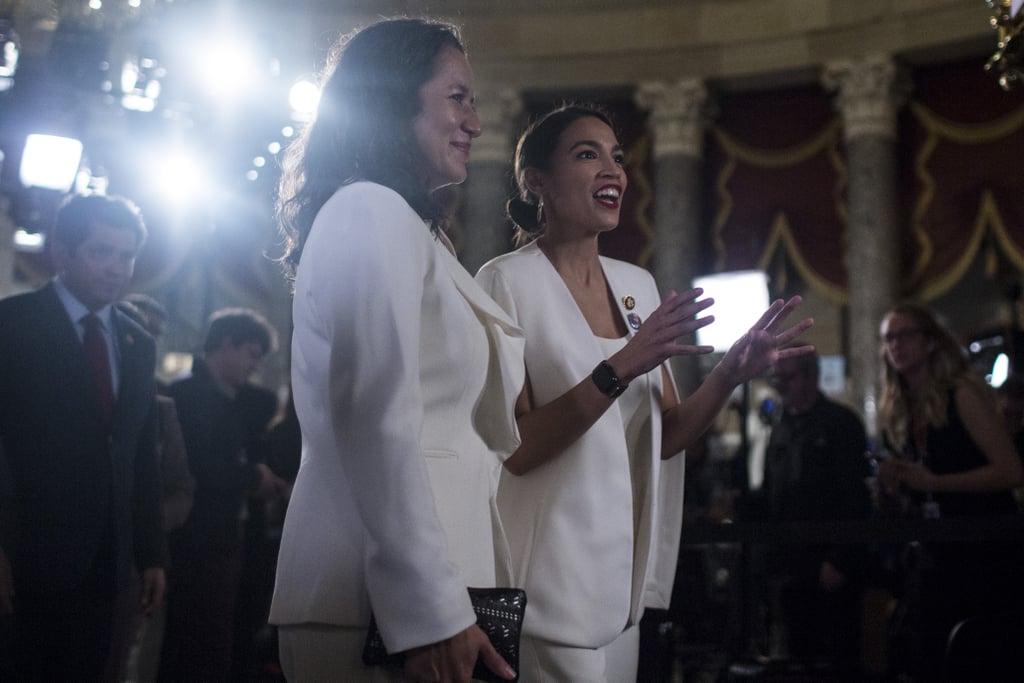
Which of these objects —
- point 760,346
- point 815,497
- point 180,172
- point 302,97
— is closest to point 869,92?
point 302,97

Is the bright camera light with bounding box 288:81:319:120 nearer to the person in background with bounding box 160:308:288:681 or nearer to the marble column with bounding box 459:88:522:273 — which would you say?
the person in background with bounding box 160:308:288:681

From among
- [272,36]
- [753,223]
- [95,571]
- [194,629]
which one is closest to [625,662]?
[95,571]

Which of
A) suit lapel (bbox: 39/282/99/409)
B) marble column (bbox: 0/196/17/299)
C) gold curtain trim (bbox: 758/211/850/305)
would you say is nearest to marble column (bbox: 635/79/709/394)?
gold curtain trim (bbox: 758/211/850/305)

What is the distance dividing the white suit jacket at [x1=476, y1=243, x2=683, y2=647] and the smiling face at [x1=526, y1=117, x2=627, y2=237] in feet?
0.40

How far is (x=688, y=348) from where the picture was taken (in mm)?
1990

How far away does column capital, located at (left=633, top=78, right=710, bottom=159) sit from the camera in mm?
11359

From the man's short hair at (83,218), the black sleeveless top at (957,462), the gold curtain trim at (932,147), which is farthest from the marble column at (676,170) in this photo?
the man's short hair at (83,218)

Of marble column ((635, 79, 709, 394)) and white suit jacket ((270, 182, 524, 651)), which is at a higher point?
marble column ((635, 79, 709, 394))

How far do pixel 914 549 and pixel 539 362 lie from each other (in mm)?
1815

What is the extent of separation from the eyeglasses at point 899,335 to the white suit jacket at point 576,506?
173 centimetres

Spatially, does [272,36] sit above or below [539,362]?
above

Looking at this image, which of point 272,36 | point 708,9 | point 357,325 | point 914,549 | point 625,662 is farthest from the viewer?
point 708,9

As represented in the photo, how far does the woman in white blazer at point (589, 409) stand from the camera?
2.00 meters

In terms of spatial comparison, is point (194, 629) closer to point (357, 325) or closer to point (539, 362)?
point (539, 362)
